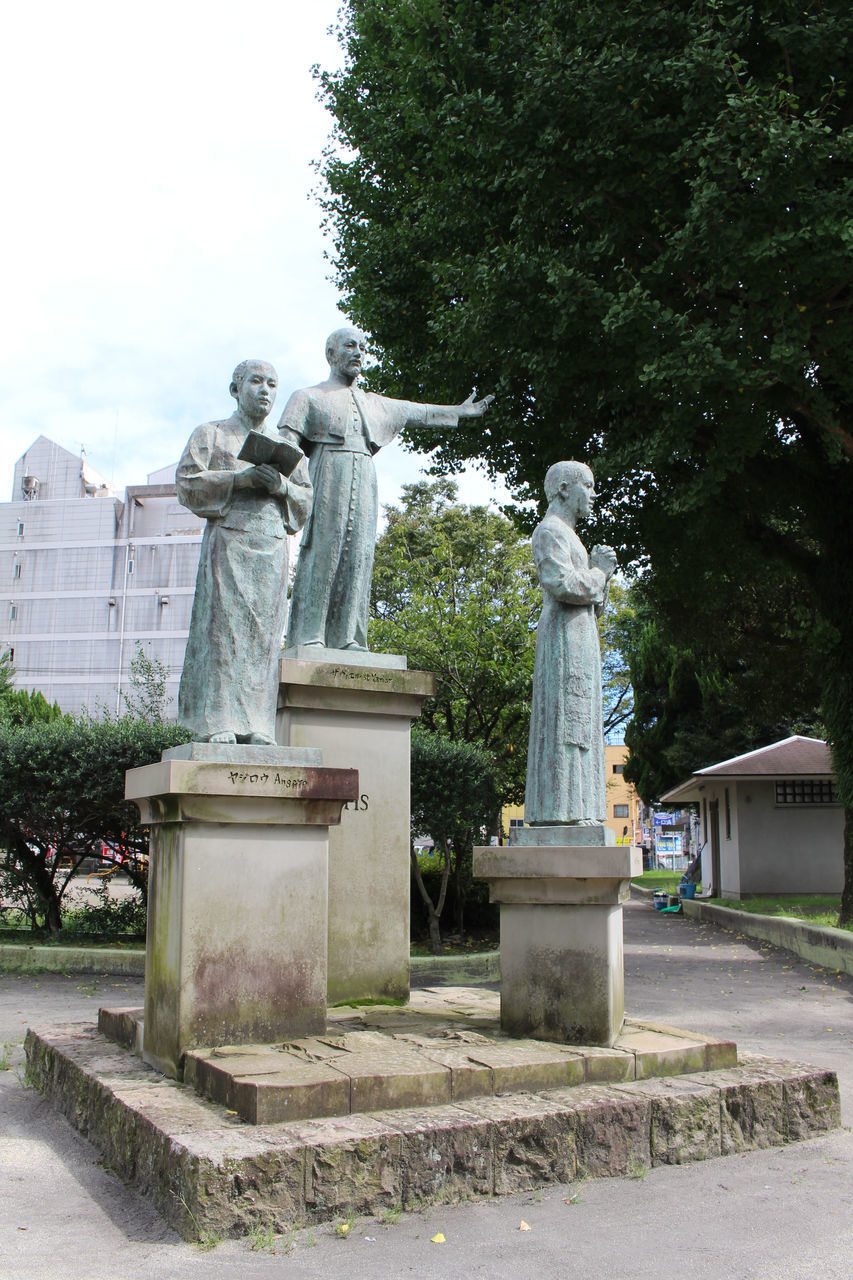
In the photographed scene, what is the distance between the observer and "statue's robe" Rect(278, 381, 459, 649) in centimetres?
688

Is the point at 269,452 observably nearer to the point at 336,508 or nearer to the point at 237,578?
the point at 237,578

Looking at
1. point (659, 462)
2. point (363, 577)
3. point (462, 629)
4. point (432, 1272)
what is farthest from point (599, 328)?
point (432, 1272)

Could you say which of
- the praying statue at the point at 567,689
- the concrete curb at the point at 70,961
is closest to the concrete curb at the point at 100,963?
the concrete curb at the point at 70,961

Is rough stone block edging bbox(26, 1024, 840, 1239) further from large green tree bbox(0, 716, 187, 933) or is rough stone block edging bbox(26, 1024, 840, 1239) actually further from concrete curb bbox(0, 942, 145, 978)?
large green tree bbox(0, 716, 187, 933)

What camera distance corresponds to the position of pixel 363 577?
704 centimetres

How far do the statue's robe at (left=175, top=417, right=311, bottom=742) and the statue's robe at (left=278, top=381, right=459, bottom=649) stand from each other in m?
1.19

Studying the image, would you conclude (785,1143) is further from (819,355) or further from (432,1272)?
(819,355)

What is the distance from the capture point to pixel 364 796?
684cm

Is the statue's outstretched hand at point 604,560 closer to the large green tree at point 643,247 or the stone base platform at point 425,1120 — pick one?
the stone base platform at point 425,1120

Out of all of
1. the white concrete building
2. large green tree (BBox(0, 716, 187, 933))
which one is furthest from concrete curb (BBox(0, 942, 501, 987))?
the white concrete building

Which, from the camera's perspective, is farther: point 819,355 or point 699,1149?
point 819,355

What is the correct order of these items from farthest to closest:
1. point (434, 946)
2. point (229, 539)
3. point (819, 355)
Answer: point (434, 946), point (819, 355), point (229, 539)

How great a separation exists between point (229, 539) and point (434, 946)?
9833mm

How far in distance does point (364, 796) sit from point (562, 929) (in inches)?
68.3
